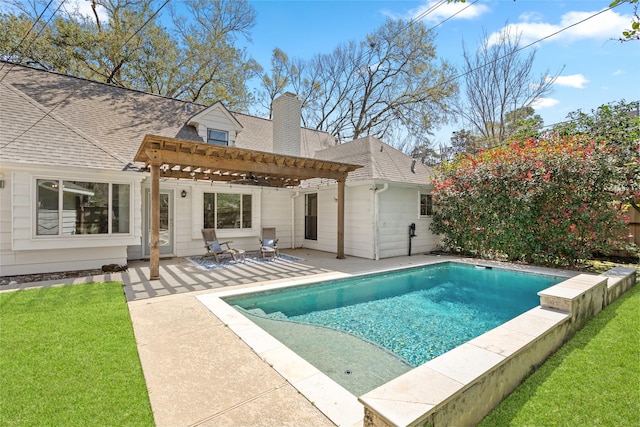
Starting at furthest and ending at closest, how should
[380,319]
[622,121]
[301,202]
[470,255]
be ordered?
[301,202] → [470,255] → [622,121] → [380,319]

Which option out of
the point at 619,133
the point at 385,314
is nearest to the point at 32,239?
the point at 385,314

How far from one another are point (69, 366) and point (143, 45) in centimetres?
2133

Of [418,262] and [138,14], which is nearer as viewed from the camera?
[418,262]

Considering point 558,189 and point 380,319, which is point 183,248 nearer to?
point 380,319

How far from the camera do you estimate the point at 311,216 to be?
1356cm

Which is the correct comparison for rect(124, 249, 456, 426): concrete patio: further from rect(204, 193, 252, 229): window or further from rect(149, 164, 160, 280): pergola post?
rect(204, 193, 252, 229): window

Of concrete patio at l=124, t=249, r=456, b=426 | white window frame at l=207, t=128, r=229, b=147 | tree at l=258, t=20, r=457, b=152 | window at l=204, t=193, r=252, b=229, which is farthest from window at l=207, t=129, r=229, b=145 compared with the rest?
tree at l=258, t=20, r=457, b=152

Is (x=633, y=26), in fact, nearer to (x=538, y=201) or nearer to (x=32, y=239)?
(x=538, y=201)

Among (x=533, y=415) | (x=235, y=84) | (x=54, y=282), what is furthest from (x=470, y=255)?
(x=235, y=84)

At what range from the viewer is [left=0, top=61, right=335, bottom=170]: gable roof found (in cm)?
789

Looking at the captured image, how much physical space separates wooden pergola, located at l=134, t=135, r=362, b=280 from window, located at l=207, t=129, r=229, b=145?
Result: 2.14m

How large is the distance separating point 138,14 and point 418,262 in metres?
21.2

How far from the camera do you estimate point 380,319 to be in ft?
18.4

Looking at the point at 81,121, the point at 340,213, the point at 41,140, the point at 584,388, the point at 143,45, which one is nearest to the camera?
the point at 584,388
